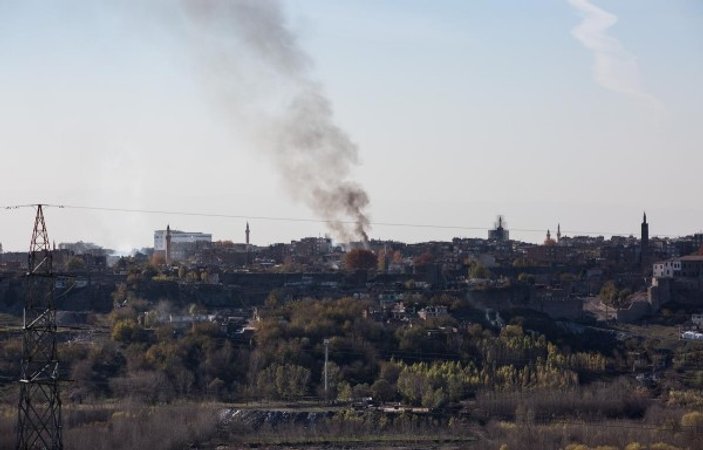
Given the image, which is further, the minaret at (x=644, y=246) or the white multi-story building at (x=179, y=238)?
the white multi-story building at (x=179, y=238)

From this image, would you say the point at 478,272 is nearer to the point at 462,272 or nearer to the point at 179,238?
the point at 462,272

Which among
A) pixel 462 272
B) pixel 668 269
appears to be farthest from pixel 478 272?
pixel 668 269

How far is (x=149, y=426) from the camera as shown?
3086cm

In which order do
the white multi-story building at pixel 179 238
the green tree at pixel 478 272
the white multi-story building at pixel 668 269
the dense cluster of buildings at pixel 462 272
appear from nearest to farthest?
the dense cluster of buildings at pixel 462 272
the white multi-story building at pixel 668 269
the green tree at pixel 478 272
the white multi-story building at pixel 179 238

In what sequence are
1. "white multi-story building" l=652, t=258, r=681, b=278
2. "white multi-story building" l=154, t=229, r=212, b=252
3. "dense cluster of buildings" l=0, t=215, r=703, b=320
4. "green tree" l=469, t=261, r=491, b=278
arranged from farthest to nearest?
"white multi-story building" l=154, t=229, r=212, b=252, "green tree" l=469, t=261, r=491, b=278, "white multi-story building" l=652, t=258, r=681, b=278, "dense cluster of buildings" l=0, t=215, r=703, b=320

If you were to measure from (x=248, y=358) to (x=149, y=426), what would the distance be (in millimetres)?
7990

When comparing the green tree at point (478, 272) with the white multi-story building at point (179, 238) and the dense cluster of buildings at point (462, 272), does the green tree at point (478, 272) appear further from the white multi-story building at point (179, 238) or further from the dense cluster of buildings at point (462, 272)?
the white multi-story building at point (179, 238)

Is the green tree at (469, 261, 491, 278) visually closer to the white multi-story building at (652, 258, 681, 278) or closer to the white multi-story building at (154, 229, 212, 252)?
the white multi-story building at (652, 258, 681, 278)

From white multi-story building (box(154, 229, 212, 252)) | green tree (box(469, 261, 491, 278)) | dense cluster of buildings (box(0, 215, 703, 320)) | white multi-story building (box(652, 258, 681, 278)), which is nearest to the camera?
dense cluster of buildings (box(0, 215, 703, 320))

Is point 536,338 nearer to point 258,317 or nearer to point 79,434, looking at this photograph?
point 258,317

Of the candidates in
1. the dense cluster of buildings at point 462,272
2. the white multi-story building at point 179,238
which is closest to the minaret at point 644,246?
the dense cluster of buildings at point 462,272

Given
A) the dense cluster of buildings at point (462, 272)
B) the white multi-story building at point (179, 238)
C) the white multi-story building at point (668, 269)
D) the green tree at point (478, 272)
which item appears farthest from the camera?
the white multi-story building at point (179, 238)

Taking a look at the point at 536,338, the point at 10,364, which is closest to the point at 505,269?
the point at 536,338

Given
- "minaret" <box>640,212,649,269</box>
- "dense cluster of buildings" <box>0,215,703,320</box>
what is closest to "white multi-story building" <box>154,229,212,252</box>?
"dense cluster of buildings" <box>0,215,703,320</box>
